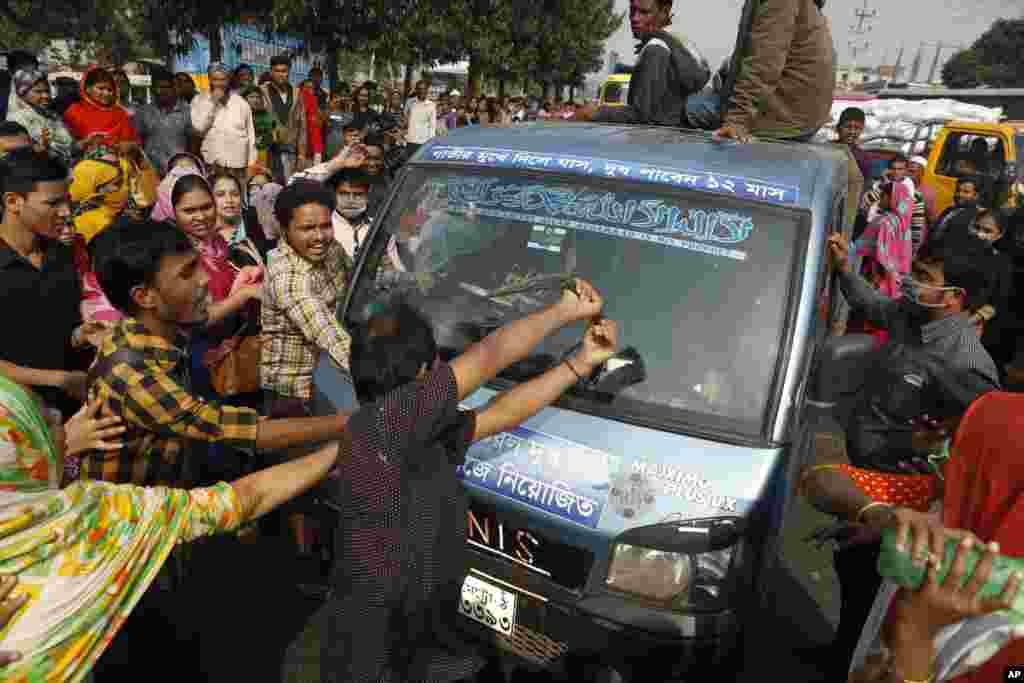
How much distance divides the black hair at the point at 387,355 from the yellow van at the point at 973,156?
38.5ft

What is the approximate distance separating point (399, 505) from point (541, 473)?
0.70 m

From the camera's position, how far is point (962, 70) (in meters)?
70.7

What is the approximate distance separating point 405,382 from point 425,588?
21.0 inches

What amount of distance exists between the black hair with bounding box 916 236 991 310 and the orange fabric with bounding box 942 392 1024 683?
65.4 inches

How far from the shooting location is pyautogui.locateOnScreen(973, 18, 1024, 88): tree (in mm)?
64062

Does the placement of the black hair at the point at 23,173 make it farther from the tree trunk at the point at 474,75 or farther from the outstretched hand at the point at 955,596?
the tree trunk at the point at 474,75


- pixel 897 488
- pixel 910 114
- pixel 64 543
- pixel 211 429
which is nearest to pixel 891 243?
pixel 897 488

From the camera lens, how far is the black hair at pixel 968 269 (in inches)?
109

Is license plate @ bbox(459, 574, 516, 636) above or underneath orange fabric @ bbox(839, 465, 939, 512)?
underneath

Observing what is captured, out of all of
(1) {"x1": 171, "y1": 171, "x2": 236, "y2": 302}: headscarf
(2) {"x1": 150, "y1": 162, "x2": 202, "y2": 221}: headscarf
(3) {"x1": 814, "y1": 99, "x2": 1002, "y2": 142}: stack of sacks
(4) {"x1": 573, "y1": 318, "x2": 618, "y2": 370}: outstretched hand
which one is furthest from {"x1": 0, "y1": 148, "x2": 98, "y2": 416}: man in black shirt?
(3) {"x1": 814, "y1": 99, "x2": 1002, "y2": 142}: stack of sacks

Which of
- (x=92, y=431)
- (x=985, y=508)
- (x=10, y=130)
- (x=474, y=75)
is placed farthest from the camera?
(x=474, y=75)

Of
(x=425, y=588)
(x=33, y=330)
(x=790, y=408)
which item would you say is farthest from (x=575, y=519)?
(x=33, y=330)

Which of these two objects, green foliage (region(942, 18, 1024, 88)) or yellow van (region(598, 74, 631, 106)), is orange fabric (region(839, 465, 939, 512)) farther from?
green foliage (region(942, 18, 1024, 88))

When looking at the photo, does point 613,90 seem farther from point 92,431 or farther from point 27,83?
point 92,431
